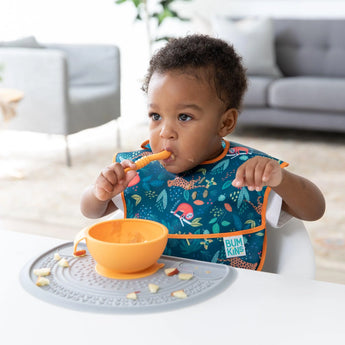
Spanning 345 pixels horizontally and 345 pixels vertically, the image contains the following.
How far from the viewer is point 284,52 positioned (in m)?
4.69

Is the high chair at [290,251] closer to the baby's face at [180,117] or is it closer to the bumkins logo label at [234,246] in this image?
the bumkins logo label at [234,246]

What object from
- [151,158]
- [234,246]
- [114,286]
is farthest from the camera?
[234,246]

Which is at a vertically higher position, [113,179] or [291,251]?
[113,179]

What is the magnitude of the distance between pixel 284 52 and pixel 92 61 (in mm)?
1599

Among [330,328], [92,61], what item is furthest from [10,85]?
[330,328]

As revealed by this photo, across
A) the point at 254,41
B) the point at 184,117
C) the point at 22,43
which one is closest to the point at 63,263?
the point at 184,117

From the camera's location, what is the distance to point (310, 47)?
464 centimetres

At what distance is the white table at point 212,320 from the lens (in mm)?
628

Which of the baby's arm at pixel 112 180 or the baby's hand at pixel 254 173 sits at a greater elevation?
the baby's hand at pixel 254 173

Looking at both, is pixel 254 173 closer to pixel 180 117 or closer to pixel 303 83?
pixel 180 117

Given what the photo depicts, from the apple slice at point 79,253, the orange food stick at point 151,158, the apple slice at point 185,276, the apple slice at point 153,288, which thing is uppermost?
the orange food stick at point 151,158

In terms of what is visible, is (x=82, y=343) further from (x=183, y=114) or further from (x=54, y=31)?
(x=54, y=31)

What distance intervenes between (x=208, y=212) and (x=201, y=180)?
67 mm

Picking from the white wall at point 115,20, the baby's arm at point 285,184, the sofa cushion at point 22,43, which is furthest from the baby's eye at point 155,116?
the white wall at point 115,20
